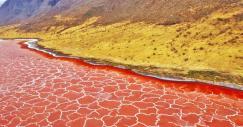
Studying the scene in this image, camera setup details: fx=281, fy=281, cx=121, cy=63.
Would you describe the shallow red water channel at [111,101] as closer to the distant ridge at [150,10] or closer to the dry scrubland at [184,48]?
the dry scrubland at [184,48]

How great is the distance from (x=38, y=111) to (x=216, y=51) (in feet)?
45.3

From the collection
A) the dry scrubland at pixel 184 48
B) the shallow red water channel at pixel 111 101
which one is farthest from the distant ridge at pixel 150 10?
the shallow red water channel at pixel 111 101

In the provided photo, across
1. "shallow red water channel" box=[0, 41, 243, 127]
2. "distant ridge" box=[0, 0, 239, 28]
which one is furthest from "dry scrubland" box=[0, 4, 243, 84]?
"distant ridge" box=[0, 0, 239, 28]

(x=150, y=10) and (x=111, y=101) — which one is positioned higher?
(x=150, y=10)

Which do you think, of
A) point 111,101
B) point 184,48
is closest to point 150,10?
point 184,48

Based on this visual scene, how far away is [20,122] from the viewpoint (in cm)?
1088

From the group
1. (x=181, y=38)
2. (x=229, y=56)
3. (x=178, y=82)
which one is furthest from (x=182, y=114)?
(x=181, y=38)

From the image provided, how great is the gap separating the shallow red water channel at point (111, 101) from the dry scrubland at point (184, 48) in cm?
218

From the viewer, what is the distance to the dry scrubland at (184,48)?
56.3 feet

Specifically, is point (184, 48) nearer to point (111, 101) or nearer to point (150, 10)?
point (111, 101)

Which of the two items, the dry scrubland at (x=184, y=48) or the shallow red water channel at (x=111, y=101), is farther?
the dry scrubland at (x=184, y=48)

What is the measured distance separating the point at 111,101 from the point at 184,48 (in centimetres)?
1180

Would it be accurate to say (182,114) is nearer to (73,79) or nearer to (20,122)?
(20,122)

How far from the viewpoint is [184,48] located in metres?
22.7
